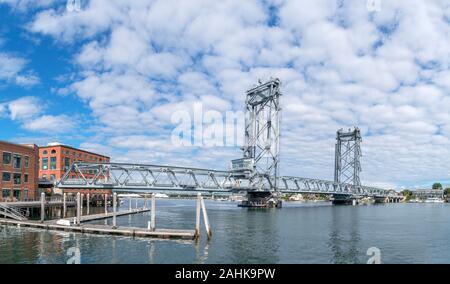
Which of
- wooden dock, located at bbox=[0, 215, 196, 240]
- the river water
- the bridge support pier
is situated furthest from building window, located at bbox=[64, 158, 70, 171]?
the river water

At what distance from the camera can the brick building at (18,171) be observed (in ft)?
265

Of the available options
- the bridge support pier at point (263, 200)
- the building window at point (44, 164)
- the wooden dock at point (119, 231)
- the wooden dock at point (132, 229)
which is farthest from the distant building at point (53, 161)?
the wooden dock at point (119, 231)

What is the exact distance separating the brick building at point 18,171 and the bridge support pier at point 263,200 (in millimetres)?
76493

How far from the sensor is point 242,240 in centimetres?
4906

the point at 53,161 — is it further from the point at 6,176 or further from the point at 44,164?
the point at 6,176

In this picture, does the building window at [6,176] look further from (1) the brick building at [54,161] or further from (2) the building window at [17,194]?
(1) the brick building at [54,161]

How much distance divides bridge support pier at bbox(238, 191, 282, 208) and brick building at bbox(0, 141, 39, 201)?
76493mm

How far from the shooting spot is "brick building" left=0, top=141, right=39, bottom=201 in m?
80.6

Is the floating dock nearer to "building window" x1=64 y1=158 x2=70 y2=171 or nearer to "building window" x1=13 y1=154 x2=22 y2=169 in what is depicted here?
"building window" x1=13 y1=154 x2=22 y2=169

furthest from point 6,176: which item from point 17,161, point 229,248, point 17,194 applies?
point 229,248

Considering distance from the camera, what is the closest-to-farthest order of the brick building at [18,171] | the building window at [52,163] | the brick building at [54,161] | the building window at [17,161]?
the brick building at [18,171]
the building window at [17,161]
the brick building at [54,161]
the building window at [52,163]

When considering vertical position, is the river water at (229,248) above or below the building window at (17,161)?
below
